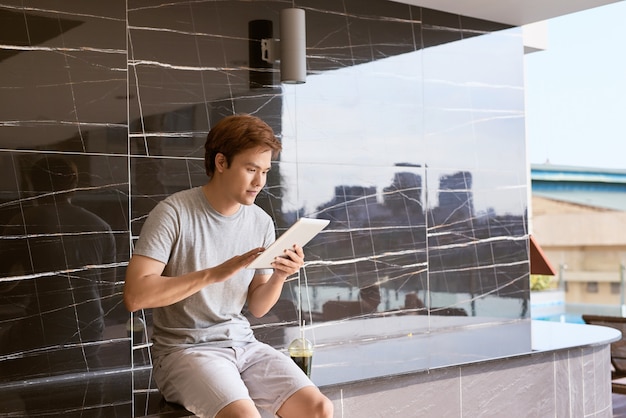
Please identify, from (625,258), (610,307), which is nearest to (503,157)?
(610,307)

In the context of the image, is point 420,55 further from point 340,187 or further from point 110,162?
point 110,162

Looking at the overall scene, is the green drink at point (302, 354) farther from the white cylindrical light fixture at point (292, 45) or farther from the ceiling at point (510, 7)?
the ceiling at point (510, 7)

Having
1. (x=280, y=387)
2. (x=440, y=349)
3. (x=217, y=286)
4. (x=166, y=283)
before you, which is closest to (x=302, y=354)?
(x=280, y=387)

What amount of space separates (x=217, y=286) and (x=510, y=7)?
9.76 feet

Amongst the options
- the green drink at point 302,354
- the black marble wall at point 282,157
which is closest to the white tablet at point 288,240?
the green drink at point 302,354

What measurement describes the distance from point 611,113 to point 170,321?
48.0 ft

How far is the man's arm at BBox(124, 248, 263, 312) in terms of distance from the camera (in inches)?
103

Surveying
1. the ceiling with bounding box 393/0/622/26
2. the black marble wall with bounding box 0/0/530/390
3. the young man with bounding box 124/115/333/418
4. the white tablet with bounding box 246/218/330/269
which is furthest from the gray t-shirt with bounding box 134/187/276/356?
the ceiling with bounding box 393/0/622/26

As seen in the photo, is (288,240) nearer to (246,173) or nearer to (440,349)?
(246,173)

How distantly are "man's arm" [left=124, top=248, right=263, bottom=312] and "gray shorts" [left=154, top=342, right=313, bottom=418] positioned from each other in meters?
0.24

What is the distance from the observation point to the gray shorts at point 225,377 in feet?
8.66

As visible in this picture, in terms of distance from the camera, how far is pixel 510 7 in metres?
4.98

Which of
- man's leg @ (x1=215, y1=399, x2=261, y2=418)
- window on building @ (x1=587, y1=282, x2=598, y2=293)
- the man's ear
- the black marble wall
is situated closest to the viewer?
man's leg @ (x1=215, y1=399, x2=261, y2=418)

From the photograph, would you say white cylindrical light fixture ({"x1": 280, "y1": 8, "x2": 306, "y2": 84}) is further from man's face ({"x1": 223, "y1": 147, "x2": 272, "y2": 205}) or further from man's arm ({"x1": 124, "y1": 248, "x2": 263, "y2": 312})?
man's arm ({"x1": 124, "y1": 248, "x2": 263, "y2": 312})
